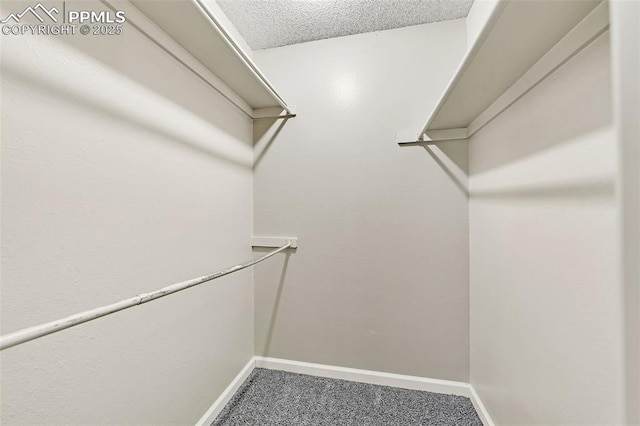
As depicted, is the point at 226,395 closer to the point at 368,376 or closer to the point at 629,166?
the point at 368,376

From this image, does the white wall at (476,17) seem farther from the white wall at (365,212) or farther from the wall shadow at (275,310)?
the wall shadow at (275,310)

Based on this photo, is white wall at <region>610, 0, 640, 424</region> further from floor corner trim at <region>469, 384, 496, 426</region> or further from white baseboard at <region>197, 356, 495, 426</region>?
white baseboard at <region>197, 356, 495, 426</region>

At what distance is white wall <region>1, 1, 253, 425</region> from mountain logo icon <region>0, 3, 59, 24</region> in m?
0.02

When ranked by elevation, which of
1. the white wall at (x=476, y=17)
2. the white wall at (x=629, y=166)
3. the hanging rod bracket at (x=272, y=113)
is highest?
the white wall at (x=476, y=17)

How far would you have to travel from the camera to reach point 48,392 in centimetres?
64

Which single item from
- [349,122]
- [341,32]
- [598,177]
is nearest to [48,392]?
[598,177]

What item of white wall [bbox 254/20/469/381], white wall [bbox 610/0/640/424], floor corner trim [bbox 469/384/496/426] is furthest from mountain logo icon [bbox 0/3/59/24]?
floor corner trim [bbox 469/384/496/426]

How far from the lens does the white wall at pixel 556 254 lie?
0.62m

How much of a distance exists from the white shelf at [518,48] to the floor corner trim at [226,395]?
1.93 m

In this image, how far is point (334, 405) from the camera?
4.61ft

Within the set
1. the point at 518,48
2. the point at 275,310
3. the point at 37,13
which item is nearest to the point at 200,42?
the point at 37,13

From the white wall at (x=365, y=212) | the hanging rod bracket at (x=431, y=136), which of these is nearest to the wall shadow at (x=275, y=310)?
the white wall at (x=365, y=212)

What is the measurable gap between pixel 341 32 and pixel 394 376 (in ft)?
7.65

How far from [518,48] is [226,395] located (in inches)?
83.1
